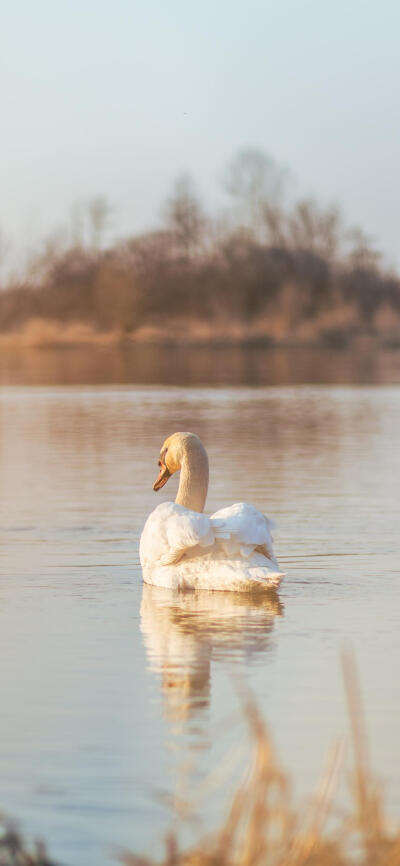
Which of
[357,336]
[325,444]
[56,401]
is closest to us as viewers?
[325,444]

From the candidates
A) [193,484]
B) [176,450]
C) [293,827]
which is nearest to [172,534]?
[193,484]

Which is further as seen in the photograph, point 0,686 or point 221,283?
point 221,283

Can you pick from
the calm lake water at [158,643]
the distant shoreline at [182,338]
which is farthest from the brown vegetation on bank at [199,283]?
the calm lake water at [158,643]

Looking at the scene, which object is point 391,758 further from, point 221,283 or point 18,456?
point 221,283

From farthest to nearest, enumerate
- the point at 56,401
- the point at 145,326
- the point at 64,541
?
the point at 145,326 → the point at 56,401 → the point at 64,541

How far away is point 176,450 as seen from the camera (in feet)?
34.3

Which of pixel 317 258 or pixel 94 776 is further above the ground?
pixel 317 258

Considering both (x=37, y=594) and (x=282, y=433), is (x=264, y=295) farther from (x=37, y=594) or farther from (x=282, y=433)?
(x=37, y=594)

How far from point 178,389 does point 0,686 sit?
2495cm

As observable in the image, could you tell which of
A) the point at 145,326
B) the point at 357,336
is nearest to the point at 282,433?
the point at 357,336

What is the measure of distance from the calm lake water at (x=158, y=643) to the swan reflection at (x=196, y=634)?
0.06 ft

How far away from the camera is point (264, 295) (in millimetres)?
67625

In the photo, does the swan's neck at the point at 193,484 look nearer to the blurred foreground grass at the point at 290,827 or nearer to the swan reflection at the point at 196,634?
the swan reflection at the point at 196,634

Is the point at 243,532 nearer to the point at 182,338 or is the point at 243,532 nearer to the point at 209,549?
the point at 209,549
